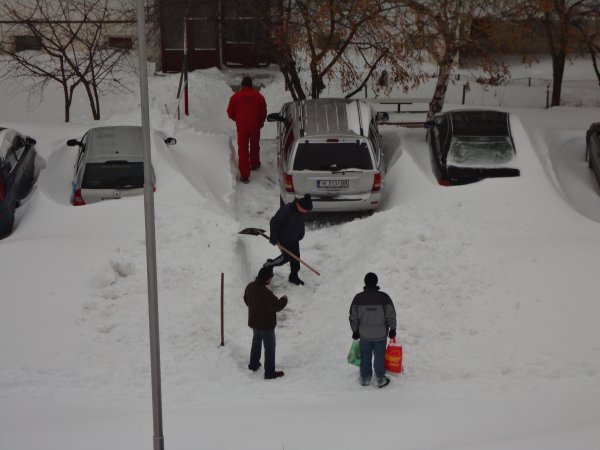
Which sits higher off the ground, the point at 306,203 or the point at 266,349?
the point at 306,203

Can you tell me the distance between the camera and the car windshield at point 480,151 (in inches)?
571

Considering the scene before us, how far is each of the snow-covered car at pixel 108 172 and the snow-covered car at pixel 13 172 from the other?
88cm

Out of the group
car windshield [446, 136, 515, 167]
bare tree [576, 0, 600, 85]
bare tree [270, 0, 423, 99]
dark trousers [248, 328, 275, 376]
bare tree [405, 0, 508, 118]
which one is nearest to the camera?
dark trousers [248, 328, 275, 376]

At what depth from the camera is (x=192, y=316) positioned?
36.3ft

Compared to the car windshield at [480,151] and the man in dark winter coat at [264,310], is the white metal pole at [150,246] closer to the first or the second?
the man in dark winter coat at [264,310]

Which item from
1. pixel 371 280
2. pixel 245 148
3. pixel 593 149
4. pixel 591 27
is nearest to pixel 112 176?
pixel 245 148

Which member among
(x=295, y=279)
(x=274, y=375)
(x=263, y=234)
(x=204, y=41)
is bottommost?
(x=274, y=375)

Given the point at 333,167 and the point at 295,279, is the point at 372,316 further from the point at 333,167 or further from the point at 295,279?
the point at 333,167

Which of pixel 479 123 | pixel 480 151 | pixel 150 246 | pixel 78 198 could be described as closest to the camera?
pixel 150 246

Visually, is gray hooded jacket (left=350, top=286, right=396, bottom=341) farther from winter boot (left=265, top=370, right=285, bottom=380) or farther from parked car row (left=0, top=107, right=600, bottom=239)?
parked car row (left=0, top=107, right=600, bottom=239)

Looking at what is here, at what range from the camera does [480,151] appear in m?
A: 14.7

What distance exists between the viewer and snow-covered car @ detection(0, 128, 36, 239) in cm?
1335

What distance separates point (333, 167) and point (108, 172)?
353 centimetres

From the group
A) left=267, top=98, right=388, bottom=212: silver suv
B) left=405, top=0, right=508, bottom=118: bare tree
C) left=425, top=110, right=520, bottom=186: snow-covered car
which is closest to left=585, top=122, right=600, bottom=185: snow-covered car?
left=425, top=110, right=520, bottom=186: snow-covered car
